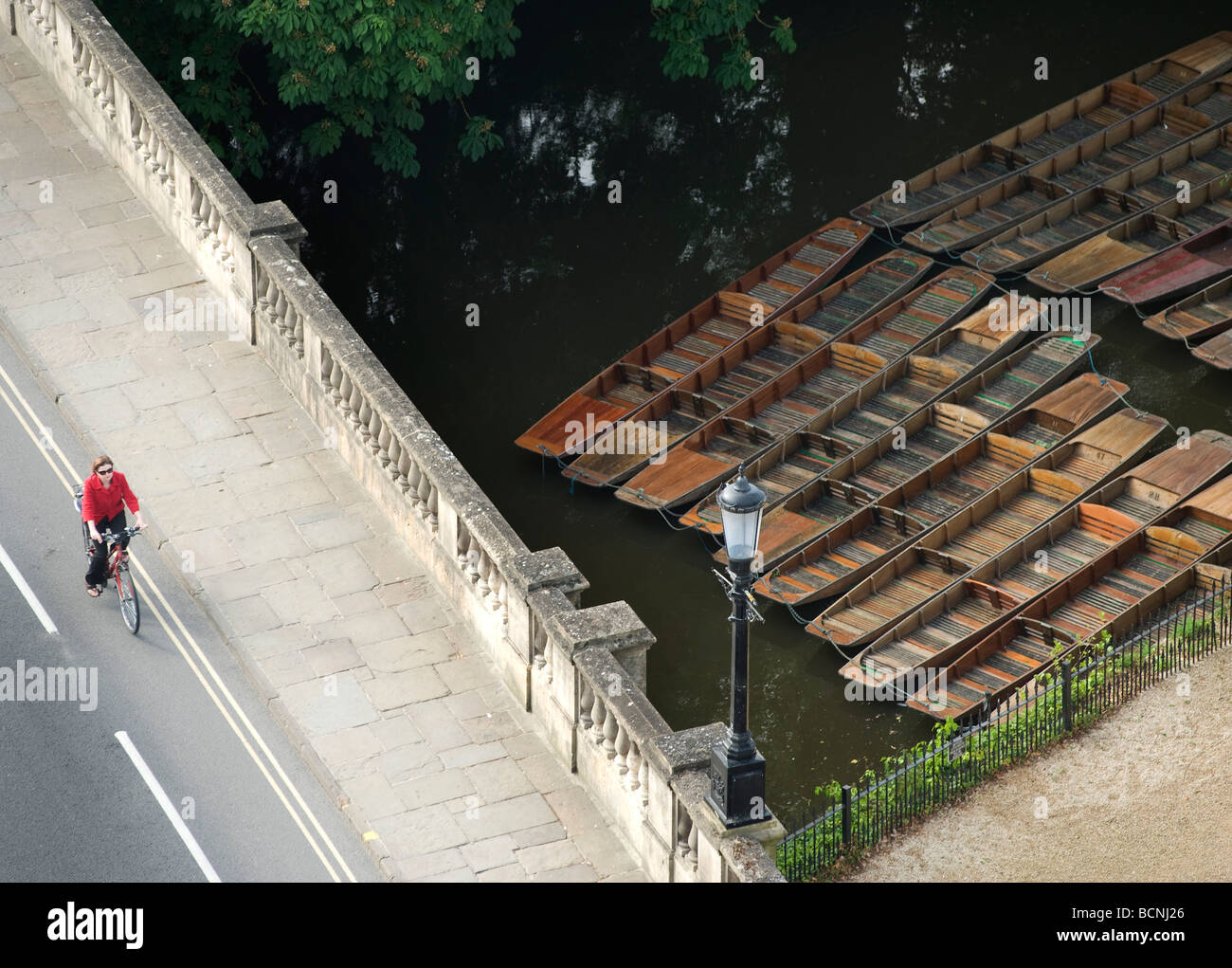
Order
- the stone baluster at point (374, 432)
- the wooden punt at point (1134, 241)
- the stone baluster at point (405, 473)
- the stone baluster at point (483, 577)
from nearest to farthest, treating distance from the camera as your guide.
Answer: the stone baluster at point (483, 577) → the stone baluster at point (405, 473) → the stone baluster at point (374, 432) → the wooden punt at point (1134, 241)

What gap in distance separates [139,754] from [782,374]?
13278 mm

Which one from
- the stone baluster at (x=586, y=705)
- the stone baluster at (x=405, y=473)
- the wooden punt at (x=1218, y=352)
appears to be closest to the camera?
the stone baluster at (x=586, y=705)

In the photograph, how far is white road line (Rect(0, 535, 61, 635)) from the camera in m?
21.0

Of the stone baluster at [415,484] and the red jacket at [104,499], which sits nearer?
the red jacket at [104,499]

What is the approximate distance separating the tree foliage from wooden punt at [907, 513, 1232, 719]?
33.7 ft

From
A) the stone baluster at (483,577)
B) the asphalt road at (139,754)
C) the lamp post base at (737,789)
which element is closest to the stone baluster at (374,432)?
the stone baluster at (483,577)

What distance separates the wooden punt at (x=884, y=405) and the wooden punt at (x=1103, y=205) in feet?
5.44

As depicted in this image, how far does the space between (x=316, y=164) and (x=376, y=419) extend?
15417 mm

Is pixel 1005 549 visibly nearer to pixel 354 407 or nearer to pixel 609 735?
pixel 354 407

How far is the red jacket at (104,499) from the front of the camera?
20.7 m

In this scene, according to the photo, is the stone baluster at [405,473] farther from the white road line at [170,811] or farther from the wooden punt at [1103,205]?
the wooden punt at [1103,205]

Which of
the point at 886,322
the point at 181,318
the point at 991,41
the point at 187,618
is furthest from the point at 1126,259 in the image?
the point at 187,618

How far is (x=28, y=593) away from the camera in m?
21.4

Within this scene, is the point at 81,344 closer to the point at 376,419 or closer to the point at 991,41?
the point at 376,419
